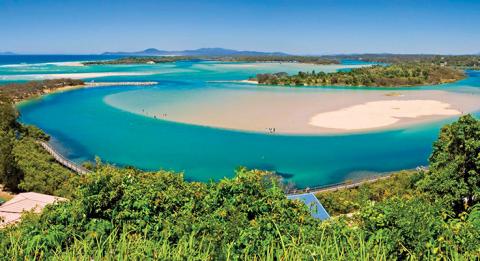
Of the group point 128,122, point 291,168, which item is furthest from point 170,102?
point 291,168

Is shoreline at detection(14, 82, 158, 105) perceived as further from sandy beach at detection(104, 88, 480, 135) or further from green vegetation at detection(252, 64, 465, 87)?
green vegetation at detection(252, 64, 465, 87)

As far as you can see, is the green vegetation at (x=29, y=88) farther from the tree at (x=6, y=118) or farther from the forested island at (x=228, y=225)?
the forested island at (x=228, y=225)

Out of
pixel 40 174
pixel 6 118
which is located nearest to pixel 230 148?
pixel 40 174

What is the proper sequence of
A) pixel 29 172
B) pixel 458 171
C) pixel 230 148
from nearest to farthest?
pixel 458 171 < pixel 29 172 < pixel 230 148

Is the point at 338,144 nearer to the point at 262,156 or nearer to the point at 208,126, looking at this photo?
the point at 262,156

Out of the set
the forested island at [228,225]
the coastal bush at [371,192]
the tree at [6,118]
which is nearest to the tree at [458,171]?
the forested island at [228,225]

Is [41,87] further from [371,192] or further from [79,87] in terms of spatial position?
[371,192]
